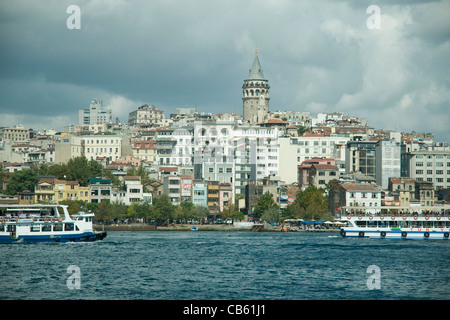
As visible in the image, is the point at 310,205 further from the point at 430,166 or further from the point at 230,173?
the point at 430,166

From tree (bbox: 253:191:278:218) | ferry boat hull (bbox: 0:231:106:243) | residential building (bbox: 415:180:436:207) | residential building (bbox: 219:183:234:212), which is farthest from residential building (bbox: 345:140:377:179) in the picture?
ferry boat hull (bbox: 0:231:106:243)

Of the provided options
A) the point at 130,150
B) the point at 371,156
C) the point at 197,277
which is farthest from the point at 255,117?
the point at 197,277

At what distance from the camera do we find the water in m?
32.5

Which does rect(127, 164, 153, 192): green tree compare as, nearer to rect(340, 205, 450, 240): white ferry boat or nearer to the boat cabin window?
rect(340, 205, 450, 240): white ferry boat

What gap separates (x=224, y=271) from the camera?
39938mm

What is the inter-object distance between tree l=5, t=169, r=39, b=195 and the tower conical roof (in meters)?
75.9

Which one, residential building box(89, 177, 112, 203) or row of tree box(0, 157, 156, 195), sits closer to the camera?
residential building box(89, 177, 112, 203)

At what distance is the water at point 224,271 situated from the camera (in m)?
32.5

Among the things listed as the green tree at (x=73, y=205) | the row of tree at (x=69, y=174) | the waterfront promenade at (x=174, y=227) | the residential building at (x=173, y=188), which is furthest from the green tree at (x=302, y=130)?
the green tree at (x=73, y=205)

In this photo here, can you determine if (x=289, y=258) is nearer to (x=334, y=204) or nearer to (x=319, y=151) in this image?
(x=334, y=204)

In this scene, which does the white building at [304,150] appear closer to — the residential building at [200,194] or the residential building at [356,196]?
the residential building at [200,194]

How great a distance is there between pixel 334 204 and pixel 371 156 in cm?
2058

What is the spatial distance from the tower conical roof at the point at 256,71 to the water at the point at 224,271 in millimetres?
108368

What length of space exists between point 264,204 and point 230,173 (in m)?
15.8
